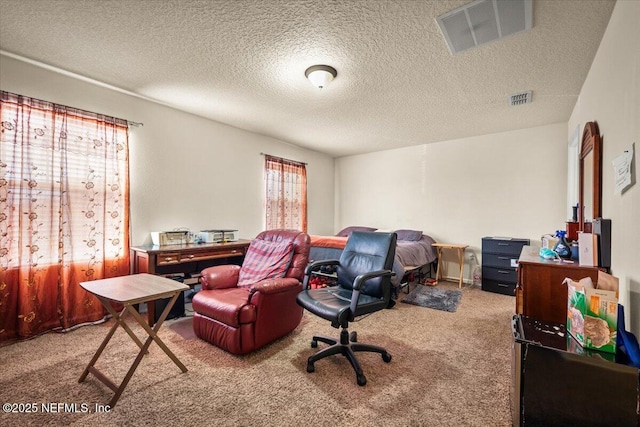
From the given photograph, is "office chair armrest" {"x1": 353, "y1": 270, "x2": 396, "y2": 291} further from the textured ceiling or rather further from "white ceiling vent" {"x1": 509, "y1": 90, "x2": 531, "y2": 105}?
"white ceiling vent" {"x1": 509, "y1": 90, "x2": 531, "y2": 105}

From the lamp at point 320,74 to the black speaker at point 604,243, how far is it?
2361mm

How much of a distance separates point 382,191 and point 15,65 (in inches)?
210

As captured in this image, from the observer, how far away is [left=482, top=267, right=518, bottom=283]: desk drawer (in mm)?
4145

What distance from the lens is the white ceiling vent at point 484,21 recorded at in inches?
72.0

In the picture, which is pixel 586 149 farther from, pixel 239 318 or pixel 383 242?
pixel 239 318

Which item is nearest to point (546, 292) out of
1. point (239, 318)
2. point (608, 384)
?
point (608, 384)

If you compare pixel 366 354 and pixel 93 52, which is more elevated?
pixel 93 52

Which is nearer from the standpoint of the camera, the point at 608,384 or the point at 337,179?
the point at 608,384

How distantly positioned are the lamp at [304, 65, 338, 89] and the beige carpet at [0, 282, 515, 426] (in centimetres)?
243

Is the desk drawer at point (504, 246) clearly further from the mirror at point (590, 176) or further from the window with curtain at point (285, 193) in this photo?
the window with curtain at point (285, 193)

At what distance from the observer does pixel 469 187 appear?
16.1ft

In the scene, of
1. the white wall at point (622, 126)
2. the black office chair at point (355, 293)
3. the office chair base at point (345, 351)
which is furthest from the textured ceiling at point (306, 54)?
the office chair base at point (345, 351)

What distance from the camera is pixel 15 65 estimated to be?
2.54 m

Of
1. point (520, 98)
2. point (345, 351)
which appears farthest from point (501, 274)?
point (345, 351)
